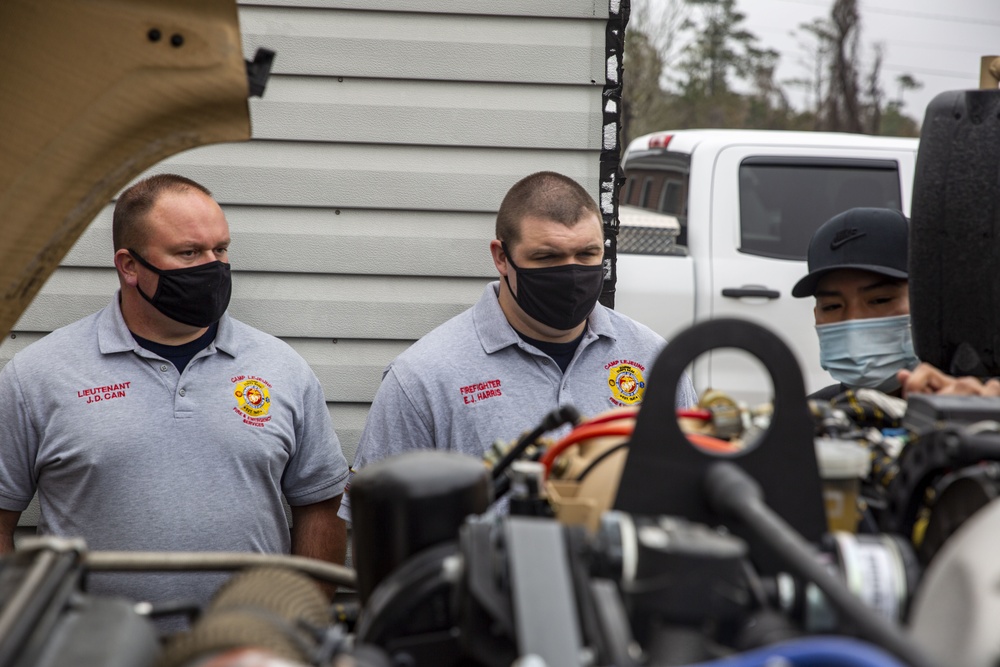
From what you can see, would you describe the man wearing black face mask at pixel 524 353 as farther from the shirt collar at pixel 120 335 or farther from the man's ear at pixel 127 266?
the man's ear at pixel 127 266

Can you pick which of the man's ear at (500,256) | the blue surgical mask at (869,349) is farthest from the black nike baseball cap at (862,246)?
the man's ear at (500,256)

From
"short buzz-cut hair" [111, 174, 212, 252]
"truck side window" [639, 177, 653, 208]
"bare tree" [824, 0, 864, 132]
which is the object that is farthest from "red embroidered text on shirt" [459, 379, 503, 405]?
"bare tree" [824, 0, 864, 132]

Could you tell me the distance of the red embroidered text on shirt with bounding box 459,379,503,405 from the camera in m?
2.93

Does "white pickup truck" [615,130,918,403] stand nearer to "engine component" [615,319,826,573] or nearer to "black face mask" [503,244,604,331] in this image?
"black face mask" [503,244,604,331]

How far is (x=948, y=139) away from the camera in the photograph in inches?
73.9

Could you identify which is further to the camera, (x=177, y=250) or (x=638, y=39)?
(x=638, y=39)

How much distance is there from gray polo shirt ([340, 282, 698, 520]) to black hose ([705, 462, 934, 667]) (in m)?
1.72

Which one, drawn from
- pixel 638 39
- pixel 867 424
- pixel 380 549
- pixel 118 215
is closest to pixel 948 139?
pixel 867 424

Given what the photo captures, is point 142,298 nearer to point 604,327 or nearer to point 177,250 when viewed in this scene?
point 177,250

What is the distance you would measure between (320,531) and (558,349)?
97 cm

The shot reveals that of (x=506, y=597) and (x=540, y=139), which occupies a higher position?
(x=540, y=139)

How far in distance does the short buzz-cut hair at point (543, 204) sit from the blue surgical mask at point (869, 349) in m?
0.83

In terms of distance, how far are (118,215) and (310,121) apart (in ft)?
2.49

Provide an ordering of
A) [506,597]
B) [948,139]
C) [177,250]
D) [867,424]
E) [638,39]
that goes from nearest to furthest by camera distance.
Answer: [506,597], [867,424], [948,139], [177,250], [638,39]
